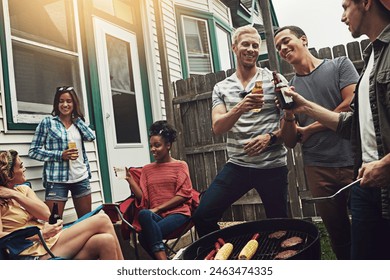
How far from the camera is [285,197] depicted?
149cm

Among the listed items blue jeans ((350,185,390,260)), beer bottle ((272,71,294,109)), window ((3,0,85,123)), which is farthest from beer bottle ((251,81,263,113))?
window ((3,0,85,123))

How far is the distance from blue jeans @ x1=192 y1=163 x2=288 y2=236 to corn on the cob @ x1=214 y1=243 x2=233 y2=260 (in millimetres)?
254

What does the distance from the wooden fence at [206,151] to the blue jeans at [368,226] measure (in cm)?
45

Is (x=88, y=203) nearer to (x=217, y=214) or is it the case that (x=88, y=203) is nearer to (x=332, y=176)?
(x=217, y=214)

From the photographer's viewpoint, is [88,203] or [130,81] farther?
[130,81]

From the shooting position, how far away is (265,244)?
4.26 feet

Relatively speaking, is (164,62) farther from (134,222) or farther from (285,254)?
(285,254)

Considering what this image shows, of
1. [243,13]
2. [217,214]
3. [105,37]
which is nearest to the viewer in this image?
[217,214]

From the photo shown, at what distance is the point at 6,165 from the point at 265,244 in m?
1.02

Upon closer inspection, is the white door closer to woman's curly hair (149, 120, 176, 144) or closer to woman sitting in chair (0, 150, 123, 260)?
woman's curly hair (149, 120, 176, 144)

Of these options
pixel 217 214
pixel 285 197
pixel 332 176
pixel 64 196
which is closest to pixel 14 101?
pixel 64 196

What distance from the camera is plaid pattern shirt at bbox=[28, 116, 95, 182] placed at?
155 centimetres

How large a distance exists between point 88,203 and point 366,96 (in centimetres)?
127

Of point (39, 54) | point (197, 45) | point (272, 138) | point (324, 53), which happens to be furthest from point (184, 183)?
point (39, 54)
